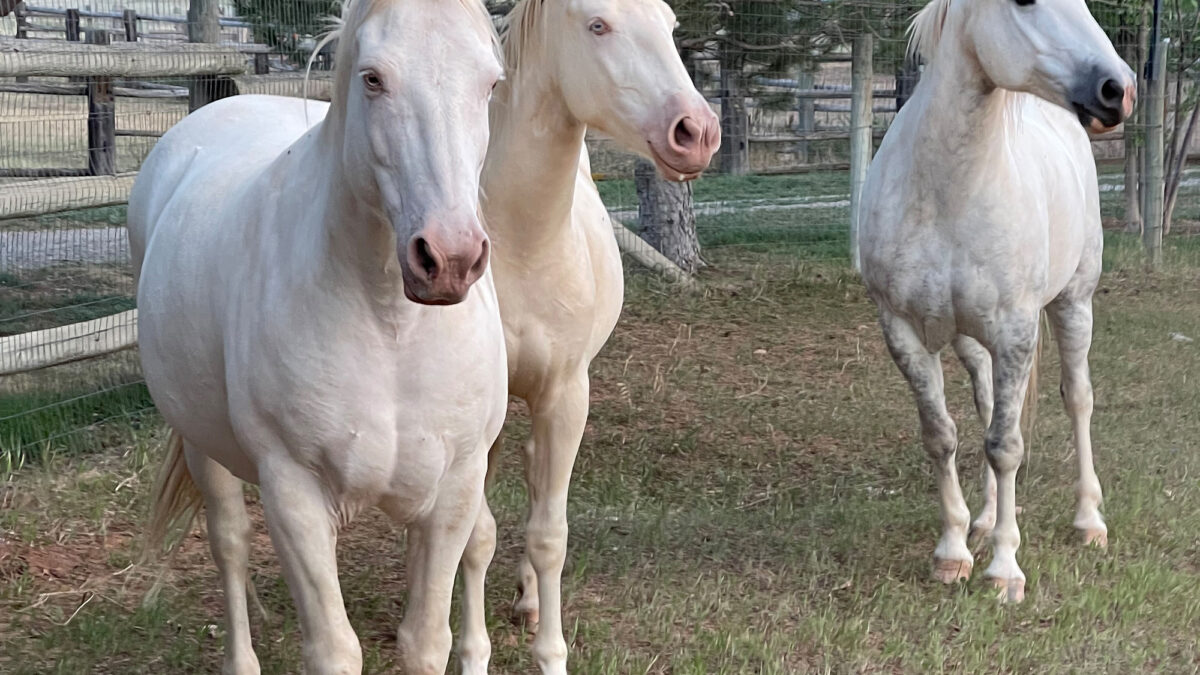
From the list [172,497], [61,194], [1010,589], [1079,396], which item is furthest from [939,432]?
[61,194]

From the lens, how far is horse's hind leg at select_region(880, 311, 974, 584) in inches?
167

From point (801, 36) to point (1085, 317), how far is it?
4416 mm

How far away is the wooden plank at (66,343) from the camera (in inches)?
195

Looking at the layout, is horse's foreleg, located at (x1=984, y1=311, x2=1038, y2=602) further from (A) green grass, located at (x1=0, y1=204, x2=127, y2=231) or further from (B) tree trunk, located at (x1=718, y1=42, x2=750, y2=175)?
(A) green grass, located at (x1=0, y1=204, x2=127, y2=231)

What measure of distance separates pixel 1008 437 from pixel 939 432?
0.23m

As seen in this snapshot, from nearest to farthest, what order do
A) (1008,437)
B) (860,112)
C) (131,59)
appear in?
1. (1008,437)
2. (131,59)
3. (860,112)

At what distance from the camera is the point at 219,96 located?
5738 millimetres

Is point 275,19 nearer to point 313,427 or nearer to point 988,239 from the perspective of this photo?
point 988,239

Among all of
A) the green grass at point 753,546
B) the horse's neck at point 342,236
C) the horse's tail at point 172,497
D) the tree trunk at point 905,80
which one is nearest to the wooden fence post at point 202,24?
the green grass at point 753,546

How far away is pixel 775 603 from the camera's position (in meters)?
4.05

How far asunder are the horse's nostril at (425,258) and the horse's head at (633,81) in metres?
0.95

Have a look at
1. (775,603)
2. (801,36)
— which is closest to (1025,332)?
(775,603)

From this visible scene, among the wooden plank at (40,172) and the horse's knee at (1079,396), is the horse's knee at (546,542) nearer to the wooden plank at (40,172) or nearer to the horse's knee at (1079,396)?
the horse's knee at (1079,396)

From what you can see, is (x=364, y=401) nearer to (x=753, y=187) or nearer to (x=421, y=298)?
(x=421, y=298)
